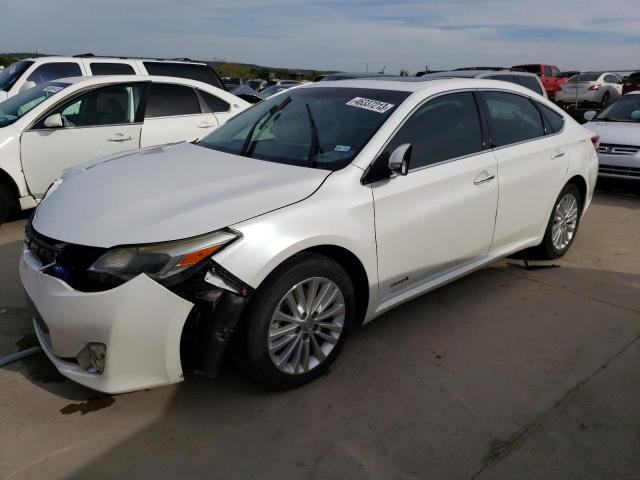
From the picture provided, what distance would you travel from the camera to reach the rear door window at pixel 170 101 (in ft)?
20.5

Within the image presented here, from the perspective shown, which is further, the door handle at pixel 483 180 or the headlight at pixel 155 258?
the door handle at pixel 483 180

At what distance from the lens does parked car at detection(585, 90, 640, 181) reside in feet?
23.4

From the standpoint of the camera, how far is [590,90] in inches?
813

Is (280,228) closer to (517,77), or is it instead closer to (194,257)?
(194,257)

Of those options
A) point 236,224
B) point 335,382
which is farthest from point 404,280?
point 236,224

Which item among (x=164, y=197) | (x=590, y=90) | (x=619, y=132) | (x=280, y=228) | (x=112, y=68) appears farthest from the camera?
(x=590, y=90)

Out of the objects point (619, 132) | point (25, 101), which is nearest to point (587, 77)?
point (619, 132)

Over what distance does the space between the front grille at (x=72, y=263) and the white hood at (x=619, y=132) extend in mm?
7145

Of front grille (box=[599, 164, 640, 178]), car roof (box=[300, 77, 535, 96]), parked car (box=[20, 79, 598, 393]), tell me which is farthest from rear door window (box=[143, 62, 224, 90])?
front grille (box=[599, 164, 640, 178])

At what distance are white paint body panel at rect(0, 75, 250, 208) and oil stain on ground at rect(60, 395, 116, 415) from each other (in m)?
3.55

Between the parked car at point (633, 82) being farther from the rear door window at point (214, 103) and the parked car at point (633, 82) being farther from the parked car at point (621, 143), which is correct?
the rear door window at point (214, 103)

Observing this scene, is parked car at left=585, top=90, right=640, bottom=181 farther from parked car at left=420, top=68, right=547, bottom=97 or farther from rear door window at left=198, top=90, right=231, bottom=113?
rear door window at left=198, top=90, right=231, bottom=113

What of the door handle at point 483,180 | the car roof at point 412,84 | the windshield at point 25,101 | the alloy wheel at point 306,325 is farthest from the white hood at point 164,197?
the windshield at point 25,101

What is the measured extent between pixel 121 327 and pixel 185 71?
24.6ft
